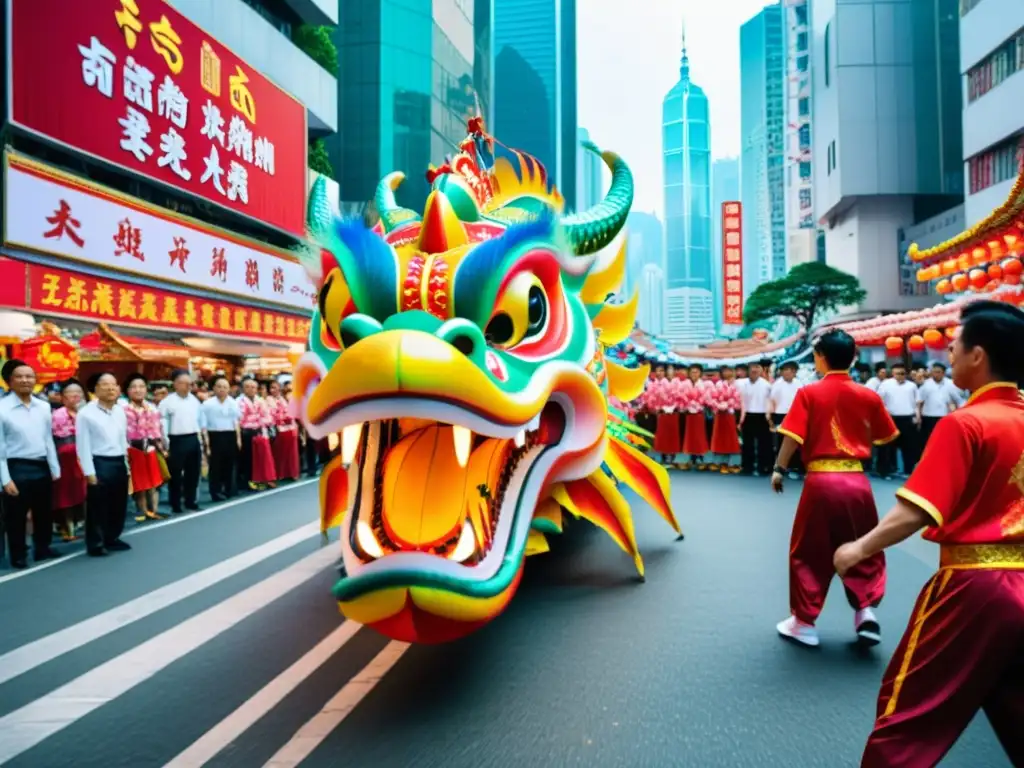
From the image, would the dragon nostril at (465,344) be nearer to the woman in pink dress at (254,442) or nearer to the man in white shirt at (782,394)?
the woman in pink dress at (254,442)

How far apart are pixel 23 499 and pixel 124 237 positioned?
27.8ft

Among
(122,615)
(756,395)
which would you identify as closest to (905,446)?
(756,395)

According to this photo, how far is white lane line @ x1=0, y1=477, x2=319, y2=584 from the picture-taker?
5797 mm

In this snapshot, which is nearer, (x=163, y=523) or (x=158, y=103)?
(x=163, y=523)

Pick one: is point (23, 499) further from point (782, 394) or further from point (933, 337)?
point (933, 337)

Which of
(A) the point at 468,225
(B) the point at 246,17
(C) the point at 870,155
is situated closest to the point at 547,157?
(C) the point at 870,155

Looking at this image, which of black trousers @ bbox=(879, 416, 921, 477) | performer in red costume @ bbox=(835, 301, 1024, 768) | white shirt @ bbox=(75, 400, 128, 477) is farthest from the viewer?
black trousers @ bbox=(879, 416, 921, 477)

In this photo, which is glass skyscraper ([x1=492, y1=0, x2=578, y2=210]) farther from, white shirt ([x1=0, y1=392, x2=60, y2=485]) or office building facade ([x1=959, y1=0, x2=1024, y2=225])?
white shirt ([x1=0, y1=392, x2=60, y2=485])

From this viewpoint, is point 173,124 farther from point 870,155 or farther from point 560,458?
point 870,155

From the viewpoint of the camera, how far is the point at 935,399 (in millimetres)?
10305

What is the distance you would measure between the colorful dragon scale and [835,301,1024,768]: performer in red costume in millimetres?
1545

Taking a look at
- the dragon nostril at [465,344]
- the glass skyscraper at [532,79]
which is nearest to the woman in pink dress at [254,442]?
the dragon nostril at [465,344]

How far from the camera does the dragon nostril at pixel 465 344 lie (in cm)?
325

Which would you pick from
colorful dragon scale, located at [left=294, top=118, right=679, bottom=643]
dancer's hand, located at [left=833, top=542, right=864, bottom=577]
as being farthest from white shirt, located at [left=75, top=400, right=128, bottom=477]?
dancer's hand, located at [left=833, top=542, right=864, bottom=577]
